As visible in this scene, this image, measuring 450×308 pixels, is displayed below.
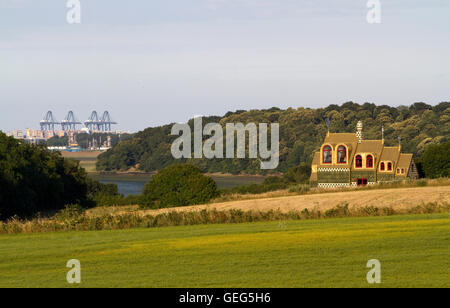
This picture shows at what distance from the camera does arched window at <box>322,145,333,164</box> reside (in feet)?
235

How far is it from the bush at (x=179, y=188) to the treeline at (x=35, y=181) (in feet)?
40.9

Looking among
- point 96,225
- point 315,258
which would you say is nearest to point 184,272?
point 315,258

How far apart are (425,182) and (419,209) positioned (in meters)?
25.9

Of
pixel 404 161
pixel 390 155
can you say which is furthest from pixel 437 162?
pixel 390 155

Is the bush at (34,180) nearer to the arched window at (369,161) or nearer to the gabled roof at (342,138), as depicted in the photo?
the gabled roof at (342,138)

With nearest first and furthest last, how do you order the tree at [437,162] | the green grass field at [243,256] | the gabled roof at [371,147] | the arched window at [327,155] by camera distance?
1. the green grass field at [243,256]
2. the arched window at [327,155]
3. the gabled roof at [371,147]
4. the tree at [437,162]

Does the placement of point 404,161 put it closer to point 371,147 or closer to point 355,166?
point 371,147

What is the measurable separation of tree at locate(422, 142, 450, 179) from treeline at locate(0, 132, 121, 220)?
4368 centimetres

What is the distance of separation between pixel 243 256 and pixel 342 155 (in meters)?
55.5

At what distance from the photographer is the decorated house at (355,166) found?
233 ft

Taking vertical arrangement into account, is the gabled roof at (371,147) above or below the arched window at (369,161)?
above

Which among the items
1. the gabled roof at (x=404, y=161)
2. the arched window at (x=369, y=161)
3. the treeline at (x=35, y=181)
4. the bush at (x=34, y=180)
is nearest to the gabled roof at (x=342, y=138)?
the arched window at (x=369, y=161)

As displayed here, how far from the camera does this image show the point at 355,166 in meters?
71.6
